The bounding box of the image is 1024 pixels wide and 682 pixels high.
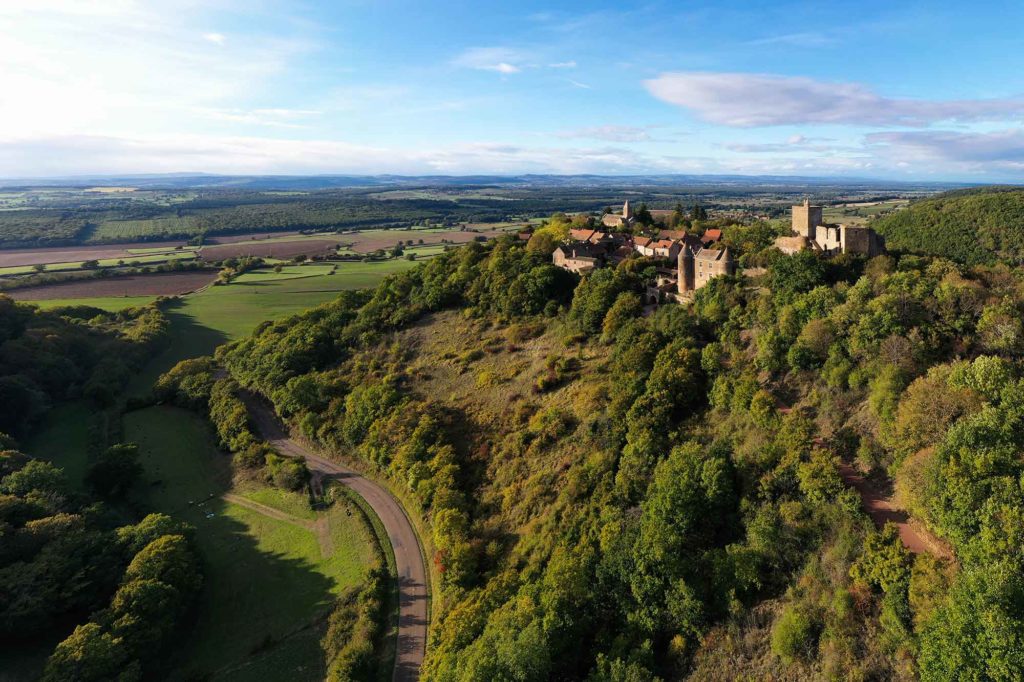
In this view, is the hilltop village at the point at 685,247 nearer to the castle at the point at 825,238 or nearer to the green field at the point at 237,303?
the castle at the point at 825,238

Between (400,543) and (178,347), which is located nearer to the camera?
(400,543)

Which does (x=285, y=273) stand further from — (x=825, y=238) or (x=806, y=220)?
(x=825, y=238)

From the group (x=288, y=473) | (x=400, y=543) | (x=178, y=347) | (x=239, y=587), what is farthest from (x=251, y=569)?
(x=178, y=347)

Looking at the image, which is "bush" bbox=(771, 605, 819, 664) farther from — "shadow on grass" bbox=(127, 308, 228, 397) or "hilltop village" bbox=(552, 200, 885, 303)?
"shadow on grass" bbox=(127, 308, 228, 397)

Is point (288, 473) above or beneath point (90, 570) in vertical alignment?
above

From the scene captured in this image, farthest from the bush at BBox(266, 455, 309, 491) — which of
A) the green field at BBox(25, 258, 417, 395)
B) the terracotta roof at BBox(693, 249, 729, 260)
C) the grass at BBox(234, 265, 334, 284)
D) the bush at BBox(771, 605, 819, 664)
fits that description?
the grass at BBox(234, 265, 334, 284)

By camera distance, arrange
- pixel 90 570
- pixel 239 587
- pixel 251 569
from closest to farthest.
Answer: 1. pixel 90 570
2. pixel 239 587
3. pixel 251 569
